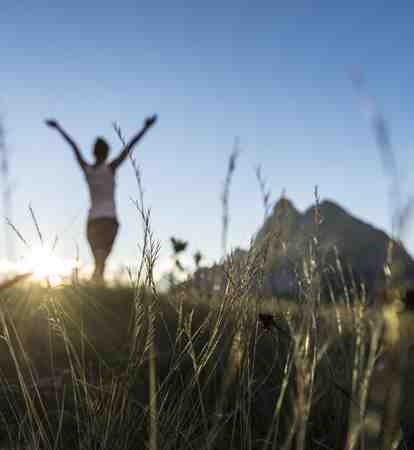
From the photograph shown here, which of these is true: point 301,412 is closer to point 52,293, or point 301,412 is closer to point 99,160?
point 52,293

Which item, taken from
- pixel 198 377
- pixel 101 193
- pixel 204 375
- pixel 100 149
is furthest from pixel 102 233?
pixel 198 377

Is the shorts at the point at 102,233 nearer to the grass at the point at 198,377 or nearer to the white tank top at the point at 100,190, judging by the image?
the white tank top at the point at 100,190

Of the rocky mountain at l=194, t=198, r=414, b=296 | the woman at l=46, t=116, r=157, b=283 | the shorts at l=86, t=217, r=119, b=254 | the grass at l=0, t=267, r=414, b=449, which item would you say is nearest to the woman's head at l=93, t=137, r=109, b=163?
the woman at l=46, t=116, r=157, b=283

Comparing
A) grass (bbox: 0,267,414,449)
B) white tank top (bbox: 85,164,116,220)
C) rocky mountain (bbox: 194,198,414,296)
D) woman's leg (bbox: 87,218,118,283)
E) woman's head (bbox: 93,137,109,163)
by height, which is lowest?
grass (bbox: 0,267,414,449)

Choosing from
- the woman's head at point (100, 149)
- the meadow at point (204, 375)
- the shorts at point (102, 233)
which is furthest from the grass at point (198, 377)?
the woman's head at point (100, 149)

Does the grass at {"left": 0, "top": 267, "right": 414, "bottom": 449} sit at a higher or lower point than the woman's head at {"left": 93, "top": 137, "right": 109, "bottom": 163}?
lower

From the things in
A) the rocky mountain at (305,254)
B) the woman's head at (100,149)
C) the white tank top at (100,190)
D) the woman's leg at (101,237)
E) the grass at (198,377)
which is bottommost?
the grass at (198,377)

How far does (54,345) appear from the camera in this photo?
119 inches

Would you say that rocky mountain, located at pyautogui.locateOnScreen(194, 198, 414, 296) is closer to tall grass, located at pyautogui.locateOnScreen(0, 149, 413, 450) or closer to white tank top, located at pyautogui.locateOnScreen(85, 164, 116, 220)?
tall grass, located at pyautogui.locateOnScreen(0, 149, 413, 450)

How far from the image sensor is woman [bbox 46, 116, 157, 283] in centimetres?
673

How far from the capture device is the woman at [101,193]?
6734mm

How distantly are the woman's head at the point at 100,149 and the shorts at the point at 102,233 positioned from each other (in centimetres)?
76

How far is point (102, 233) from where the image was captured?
6762 millimetres

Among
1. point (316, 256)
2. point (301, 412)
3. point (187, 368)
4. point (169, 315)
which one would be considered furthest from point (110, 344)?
point (301, 412)
